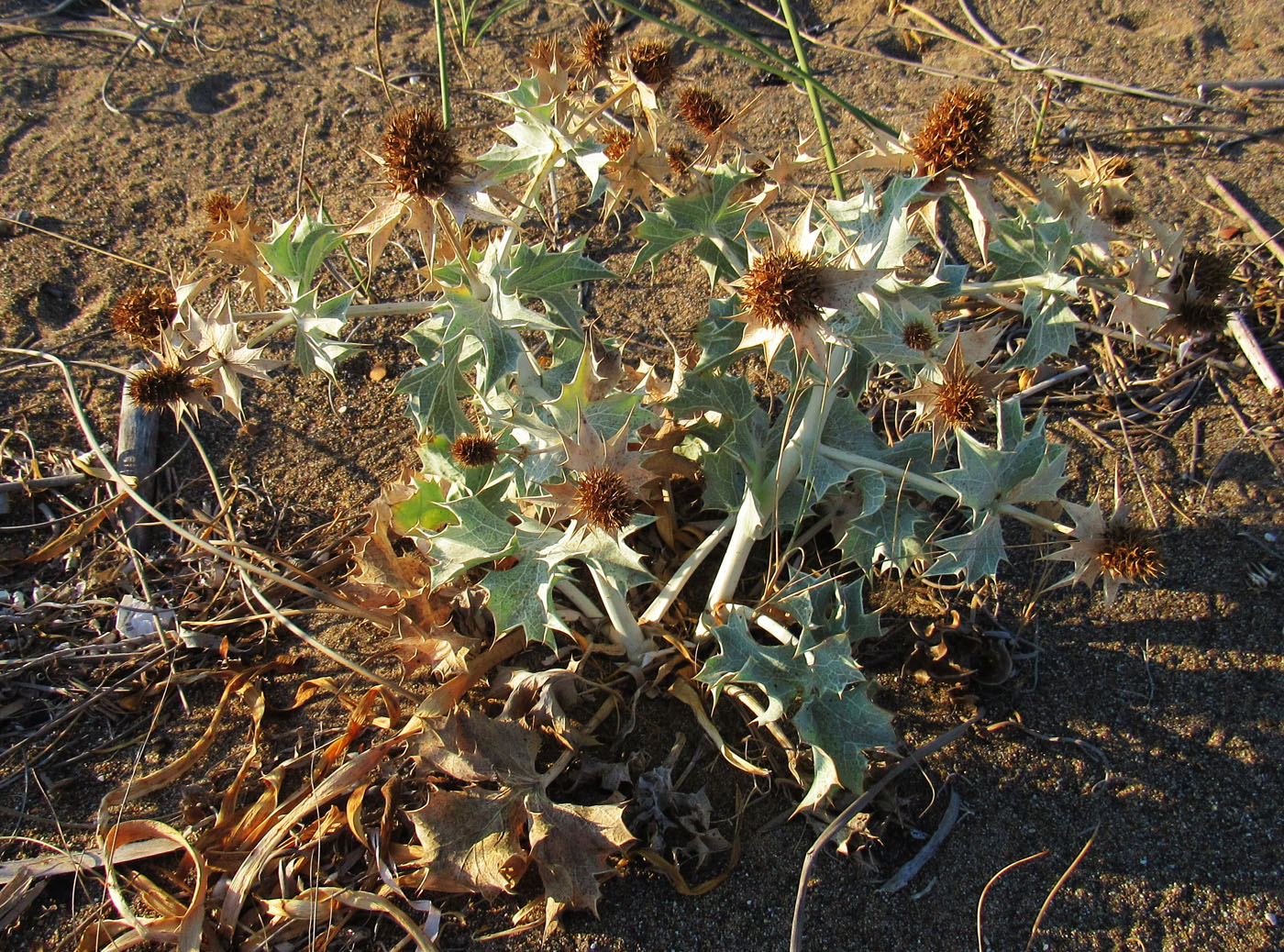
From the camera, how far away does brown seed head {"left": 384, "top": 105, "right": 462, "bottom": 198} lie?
1.39 meters

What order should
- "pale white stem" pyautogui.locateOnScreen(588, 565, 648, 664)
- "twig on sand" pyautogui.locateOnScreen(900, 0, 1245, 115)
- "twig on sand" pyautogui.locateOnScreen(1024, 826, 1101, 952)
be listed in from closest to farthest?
1. "twig on sand" pyautogui.locateOnScreen(1024, 826, 1101, 952)
2. "pale white stem" pyautogui.locateOnScreen(588, 565, 648, 664)
3. "twig on sand" pyautogui.locateOnScreen(900, 0, 1245, 115)

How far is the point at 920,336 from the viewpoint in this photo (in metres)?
1.63

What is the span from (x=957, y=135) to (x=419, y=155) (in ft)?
3.30

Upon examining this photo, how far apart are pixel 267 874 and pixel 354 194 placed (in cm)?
218

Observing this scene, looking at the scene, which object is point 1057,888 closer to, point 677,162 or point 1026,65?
point 677,162

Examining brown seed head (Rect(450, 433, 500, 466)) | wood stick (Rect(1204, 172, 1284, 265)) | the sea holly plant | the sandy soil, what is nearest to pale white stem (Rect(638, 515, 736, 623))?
the sea holly plant

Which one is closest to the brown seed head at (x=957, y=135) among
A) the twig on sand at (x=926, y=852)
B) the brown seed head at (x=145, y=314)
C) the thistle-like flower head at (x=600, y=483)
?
the thistle-like flower head at (x=600, y=483)

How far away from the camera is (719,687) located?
5.28ft

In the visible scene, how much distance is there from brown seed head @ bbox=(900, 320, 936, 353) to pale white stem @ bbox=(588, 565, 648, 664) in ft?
2.57

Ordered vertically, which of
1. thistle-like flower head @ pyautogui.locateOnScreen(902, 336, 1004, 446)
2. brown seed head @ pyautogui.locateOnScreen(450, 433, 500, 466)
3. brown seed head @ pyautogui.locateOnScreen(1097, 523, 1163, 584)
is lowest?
brown seed head @ pyautogui.locateOnScreen(450, 433, 500, 466)

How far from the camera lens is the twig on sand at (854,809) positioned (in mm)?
1463

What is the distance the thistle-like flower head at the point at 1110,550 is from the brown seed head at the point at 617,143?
3.99 feet

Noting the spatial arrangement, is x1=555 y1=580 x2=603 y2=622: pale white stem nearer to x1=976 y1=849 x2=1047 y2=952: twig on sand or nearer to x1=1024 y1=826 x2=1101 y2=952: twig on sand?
x1=976 y1=849 x2=1047 y2=952: twig on sand

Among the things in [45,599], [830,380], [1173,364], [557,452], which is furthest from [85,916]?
[1173,364]
